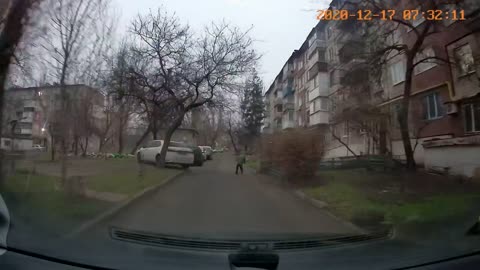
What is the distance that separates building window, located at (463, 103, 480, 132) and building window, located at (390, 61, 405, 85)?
5.05 metres

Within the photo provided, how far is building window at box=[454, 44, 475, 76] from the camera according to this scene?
1266 cm

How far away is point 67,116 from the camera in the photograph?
8117mm

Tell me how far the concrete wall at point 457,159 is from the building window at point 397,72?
6.01 metres

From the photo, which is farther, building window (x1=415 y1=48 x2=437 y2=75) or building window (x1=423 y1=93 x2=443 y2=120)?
building window (x1=423 y1=93 x2=443 y2=120)

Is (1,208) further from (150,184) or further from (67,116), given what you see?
(150,184)

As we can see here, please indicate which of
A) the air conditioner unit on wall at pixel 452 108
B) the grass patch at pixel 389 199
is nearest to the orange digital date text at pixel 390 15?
the air conditioner unit on wall at pixel 452 108

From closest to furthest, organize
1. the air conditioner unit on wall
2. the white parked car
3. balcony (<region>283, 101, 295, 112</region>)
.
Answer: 1. the air conditioner unit on wall
2. the white parked car
3. balcony (<region>283, 101, 295, 112</region>)

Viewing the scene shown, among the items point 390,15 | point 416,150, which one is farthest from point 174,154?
point 390,15

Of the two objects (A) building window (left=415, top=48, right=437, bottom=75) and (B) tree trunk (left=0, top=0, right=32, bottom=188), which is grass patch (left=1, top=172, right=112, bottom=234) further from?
(A) building window (left=415, top=48, right=437, bottom=75)

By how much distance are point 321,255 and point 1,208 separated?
307 centimetres

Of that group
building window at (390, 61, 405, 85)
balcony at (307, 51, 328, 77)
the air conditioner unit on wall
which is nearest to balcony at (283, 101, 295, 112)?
balcony at (307, 51, 328, 77)

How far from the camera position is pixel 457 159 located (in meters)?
14.0

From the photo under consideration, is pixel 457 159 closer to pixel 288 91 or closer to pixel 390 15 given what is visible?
pixel 390 15

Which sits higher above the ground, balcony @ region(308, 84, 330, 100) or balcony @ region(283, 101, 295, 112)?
balcony @ region(283, 101, 295, 112)
